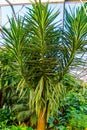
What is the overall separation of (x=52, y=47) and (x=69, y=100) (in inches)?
65.2

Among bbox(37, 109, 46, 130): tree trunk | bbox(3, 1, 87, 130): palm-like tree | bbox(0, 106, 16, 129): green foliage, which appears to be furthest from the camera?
bbox(0, 106, 16, 129): green foliage

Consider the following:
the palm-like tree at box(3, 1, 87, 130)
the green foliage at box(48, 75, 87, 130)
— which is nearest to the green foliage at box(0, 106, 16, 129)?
the green foliage at box(48, 75, 87, 130)

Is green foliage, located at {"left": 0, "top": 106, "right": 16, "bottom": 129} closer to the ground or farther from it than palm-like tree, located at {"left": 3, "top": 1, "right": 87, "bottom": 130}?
closer to the ground

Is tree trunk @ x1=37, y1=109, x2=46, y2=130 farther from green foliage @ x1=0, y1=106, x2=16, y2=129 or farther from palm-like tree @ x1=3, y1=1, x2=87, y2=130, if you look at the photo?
green foliage @ x1=0, y1=106, x2=16, y2=129

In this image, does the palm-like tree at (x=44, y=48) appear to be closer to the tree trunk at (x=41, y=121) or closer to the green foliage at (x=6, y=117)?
the tree trunk at (x=41, y=121)

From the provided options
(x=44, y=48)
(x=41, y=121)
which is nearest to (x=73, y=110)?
(x=41, y=121)

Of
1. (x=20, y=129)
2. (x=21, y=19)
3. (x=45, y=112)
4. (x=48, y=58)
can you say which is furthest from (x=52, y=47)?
(x=20, y=129)

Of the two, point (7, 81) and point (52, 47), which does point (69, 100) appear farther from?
point (52, 47)

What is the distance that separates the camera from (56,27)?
3.75m

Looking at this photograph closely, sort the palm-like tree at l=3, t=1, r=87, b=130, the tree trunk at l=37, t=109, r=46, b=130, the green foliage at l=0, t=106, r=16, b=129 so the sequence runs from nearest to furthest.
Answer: the palm-like tree at l=3, t=1, r=87, b=130
the tree trunk at l=37, t=109, r=46, b=130
the green foliage at l=0, t=106, r=16, b=129

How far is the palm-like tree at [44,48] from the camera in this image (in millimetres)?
3549

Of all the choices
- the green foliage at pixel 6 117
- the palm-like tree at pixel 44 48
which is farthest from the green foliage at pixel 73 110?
the green foliage at pixel 6 117

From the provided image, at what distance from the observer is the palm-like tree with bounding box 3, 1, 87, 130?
3.55 meters

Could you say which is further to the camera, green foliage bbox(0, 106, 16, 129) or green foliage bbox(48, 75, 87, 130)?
green foliage bbox(0, 106, 16, 129)
